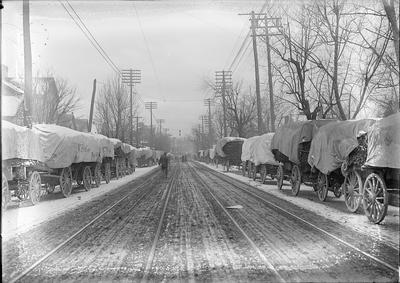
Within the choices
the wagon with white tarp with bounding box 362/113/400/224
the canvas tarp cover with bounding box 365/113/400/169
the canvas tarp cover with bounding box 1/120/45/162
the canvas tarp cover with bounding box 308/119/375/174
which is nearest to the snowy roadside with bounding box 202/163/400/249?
the wagon with white tarp with bounding box 362/113/400/224

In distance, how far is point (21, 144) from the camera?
11.7m

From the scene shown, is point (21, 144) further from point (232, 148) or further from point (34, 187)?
point (232, 148)

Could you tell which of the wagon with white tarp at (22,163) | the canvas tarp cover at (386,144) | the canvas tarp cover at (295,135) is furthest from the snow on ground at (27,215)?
the canvas tarp cover at (295,135)

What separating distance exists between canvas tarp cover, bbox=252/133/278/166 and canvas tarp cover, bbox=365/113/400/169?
11861 mm

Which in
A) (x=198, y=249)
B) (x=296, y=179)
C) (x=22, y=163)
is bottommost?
(x=198, y=249)

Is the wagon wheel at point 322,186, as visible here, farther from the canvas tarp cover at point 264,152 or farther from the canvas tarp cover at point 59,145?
the canvas tarp cover at point 59,145

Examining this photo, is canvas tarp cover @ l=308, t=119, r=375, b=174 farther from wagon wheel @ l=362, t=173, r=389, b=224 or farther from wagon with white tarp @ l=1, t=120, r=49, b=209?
wagon with white tarp @ l=1, t=120, r=49, b=209

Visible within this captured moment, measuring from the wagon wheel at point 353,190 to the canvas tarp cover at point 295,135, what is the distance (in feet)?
9.69

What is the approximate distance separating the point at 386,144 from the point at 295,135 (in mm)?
6530

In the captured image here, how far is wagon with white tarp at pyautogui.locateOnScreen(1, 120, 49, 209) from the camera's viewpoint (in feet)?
36.2

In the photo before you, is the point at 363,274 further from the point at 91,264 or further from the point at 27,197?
the point at 27,197

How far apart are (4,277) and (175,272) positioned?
6.27 feet

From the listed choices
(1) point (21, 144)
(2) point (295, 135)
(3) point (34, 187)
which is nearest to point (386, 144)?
(2) point (295, 135)

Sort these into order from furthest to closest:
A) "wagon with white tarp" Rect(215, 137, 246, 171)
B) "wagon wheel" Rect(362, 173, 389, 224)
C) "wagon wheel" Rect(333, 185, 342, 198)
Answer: "wagon with white tarp" Rect(215, 137, 246, 171)
"wagon wheel" Rect(333, 185, 342, 198)
"wagon wheel" Rect(362, 173, 389, 224)
